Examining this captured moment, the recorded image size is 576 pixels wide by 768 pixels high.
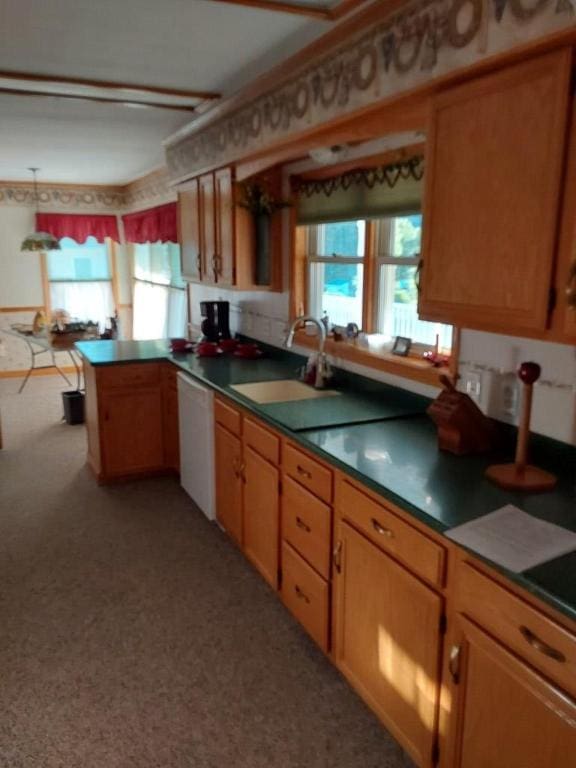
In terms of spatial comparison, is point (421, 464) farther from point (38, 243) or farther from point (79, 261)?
point (79, 261)

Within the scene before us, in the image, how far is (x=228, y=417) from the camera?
9.95 ft

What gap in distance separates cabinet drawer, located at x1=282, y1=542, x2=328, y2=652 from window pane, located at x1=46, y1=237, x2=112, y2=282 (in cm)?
637

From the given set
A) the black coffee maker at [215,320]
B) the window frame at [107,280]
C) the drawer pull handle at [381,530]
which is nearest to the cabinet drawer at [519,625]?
the drawer pull handle at [381,530]

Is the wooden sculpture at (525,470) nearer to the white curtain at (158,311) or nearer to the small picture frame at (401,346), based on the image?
the small picture frame at (401,346)

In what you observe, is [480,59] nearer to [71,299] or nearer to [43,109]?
[43,109]

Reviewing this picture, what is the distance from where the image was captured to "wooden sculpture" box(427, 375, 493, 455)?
6.73ft

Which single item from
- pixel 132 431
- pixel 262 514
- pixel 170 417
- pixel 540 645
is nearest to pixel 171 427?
pixel 170 417

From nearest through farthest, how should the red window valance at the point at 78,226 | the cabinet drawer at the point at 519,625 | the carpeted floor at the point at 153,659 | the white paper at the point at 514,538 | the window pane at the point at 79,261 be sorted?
the cabinet drawer at the point at 519,625 < the white paper at the point at 514,538 < the carpeted floor at the point at 153,659 < the red window valance at the point at 78,226 < the window pane at the point at 79,261

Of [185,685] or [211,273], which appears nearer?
[185,685]

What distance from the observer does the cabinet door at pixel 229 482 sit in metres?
3.01

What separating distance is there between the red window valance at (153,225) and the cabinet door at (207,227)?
1.82 metres

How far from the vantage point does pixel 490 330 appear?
176 centimetres

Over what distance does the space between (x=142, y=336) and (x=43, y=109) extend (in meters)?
4.13

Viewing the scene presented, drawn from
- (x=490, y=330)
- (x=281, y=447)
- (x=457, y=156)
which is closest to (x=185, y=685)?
(x=281, y=447)
